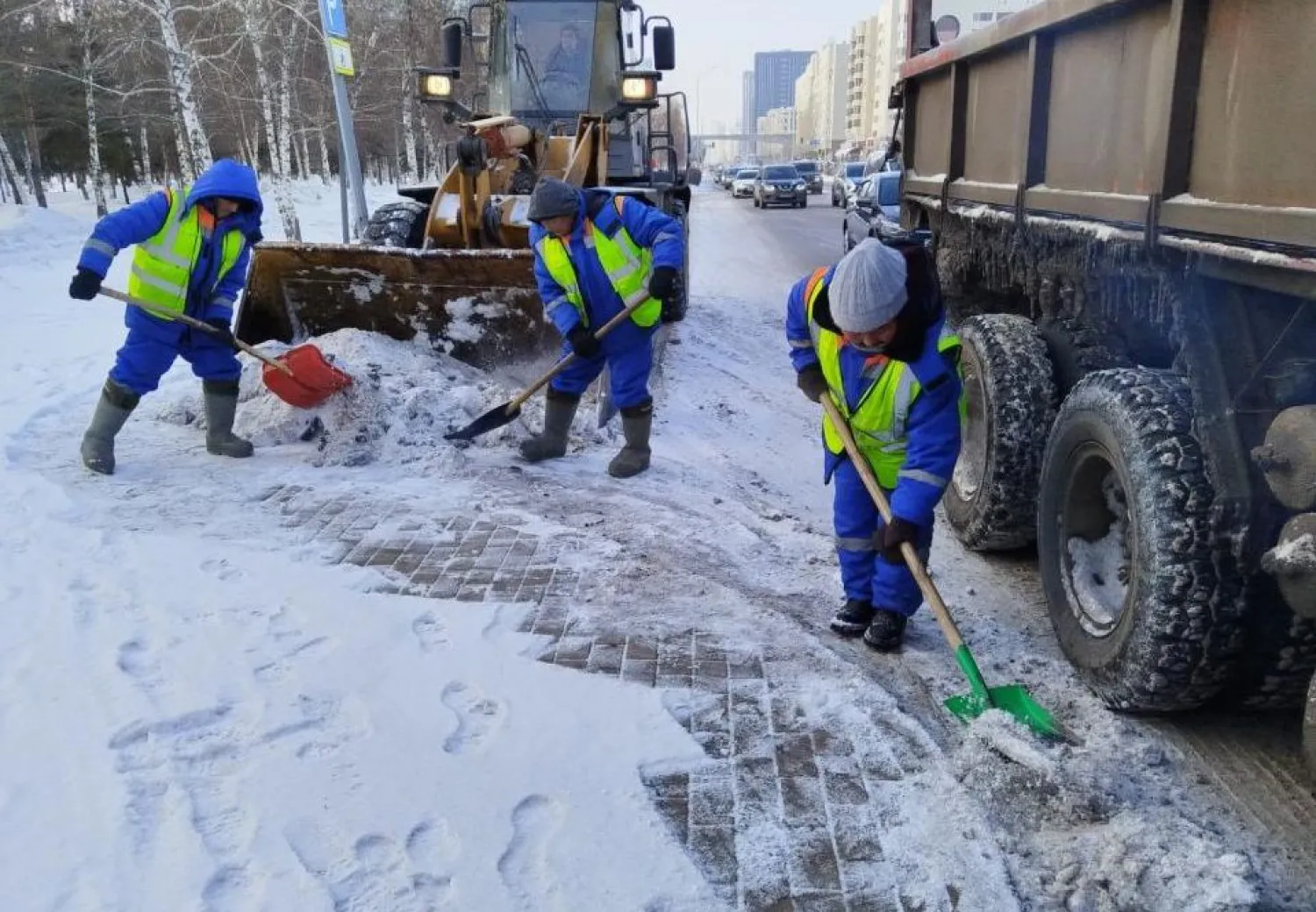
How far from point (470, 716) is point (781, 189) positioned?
29139mm

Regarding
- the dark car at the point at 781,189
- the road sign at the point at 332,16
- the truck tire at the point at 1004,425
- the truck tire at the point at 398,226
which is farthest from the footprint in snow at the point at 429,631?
the dark car at the point at 781,189

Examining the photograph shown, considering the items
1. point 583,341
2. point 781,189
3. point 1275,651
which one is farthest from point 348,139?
point 781,189

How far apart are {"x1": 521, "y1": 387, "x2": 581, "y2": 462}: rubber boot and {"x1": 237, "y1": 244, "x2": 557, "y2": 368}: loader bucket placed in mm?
957

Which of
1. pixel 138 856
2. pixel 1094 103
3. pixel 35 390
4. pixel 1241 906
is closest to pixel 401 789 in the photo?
pixel 138 856

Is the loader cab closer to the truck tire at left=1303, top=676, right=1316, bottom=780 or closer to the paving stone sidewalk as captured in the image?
the paving stone sidewalk

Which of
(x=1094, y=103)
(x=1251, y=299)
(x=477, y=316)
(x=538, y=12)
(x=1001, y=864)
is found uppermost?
(x=538, y=12)

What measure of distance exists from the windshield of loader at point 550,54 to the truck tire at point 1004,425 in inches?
219

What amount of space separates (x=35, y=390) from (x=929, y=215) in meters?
5.65

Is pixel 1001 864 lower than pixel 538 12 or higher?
lower

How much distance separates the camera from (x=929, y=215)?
5.56m

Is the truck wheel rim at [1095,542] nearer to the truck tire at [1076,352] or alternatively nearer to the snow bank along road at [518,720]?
the snow bank along road at [518,720]

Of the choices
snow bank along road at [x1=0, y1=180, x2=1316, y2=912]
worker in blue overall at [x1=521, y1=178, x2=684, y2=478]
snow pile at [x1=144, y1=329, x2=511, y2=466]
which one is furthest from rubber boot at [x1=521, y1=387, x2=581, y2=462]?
snow pile at [x1=144, y1=329, x2=511, y2=466]

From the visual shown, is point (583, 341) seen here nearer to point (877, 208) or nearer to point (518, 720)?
point (518, 720)

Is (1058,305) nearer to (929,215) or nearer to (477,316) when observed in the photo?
(929,215)
